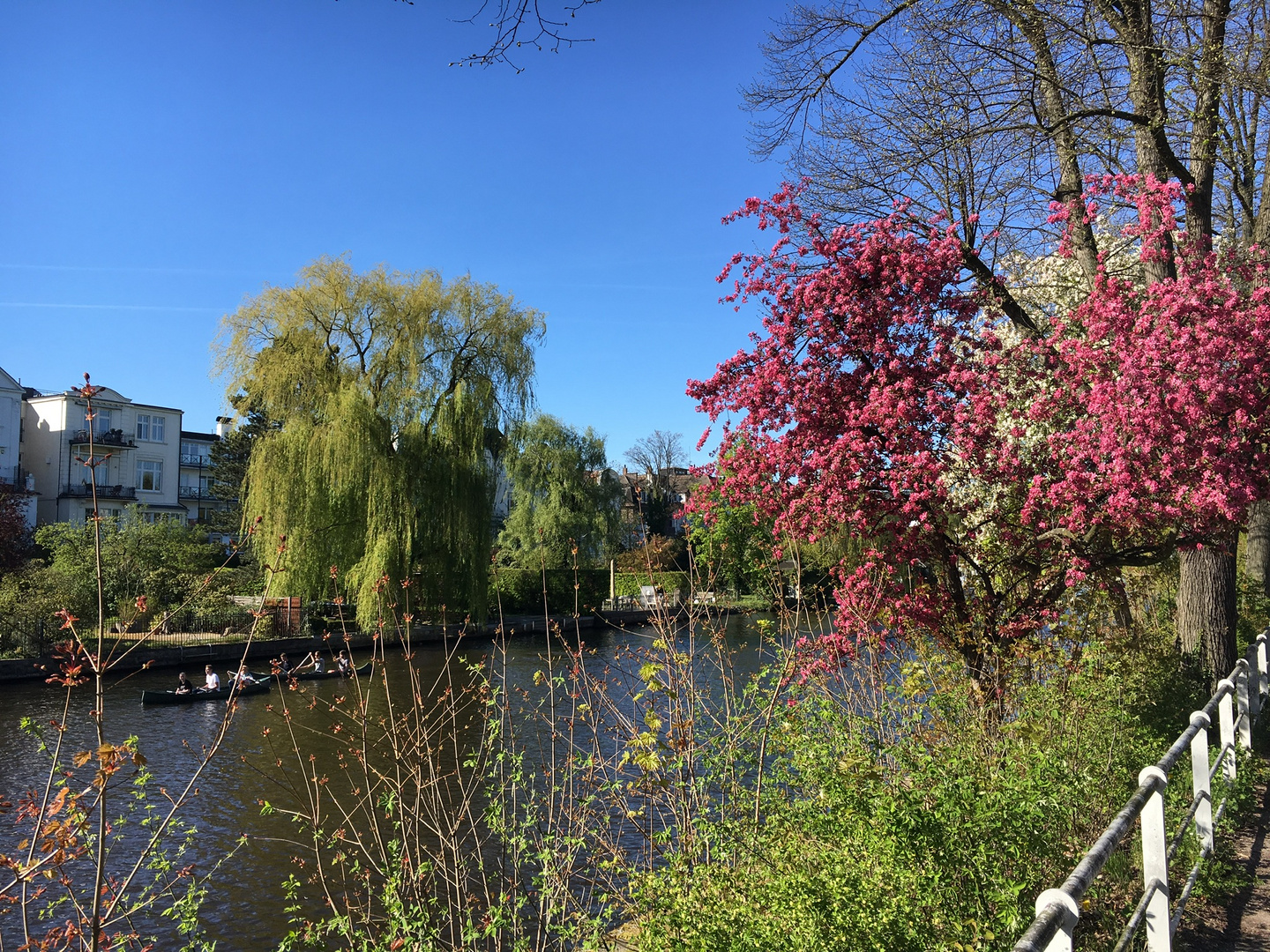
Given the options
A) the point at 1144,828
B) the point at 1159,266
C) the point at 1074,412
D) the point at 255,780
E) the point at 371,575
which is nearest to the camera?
the point at 1144,828

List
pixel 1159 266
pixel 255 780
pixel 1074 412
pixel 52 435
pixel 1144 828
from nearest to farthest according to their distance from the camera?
pixel 1144 828 < pixel 1074 412 < pixel 1159 266 < pixel 255 780 < pixel 52 435

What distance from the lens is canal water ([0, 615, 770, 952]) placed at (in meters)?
9.00

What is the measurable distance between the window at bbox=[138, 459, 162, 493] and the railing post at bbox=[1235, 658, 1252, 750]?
190 ft

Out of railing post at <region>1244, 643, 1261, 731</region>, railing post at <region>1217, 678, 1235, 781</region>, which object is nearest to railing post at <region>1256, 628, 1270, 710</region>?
railing post at <region>1244, 643, 1261, 731</region>

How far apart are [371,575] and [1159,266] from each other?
20593 mm

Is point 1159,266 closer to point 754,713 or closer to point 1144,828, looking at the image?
point 754,713

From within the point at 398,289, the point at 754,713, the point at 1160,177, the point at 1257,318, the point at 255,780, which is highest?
the point at 398,289

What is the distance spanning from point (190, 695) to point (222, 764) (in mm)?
6729

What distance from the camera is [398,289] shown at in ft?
89.2

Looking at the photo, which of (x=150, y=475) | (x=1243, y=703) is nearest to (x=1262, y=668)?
(x=1243, y=703)

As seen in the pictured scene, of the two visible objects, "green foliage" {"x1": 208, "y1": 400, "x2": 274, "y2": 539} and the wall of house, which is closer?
"green foliage" {"x1": 208, "y1": 400, "x2": 274, "y2": 539}

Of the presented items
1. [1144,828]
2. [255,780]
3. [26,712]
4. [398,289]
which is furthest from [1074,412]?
[398,289]

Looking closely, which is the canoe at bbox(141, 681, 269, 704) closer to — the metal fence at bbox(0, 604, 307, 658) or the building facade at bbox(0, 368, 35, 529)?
the metal fence at bbox(0, 604, 307, 658)

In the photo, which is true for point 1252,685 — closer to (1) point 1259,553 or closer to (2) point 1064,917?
(2) point 1064,917
